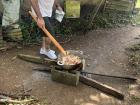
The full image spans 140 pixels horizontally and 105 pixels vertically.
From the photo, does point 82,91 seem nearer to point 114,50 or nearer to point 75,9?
point 114,50

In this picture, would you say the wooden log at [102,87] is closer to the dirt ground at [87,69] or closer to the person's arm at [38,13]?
the dirt ground at [87,69]

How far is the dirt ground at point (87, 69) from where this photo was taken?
17.4 ft

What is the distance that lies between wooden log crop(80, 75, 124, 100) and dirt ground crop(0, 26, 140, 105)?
76mm

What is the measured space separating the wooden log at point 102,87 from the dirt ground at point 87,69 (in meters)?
0.08

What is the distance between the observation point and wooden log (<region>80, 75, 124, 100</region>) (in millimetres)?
5313

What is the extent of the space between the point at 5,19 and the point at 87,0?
2.96 metres

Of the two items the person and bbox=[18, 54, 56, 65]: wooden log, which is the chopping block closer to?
bbox=[18, 54, 56, 65]: wooden log

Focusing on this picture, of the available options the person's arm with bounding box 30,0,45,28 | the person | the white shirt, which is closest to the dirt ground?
the person

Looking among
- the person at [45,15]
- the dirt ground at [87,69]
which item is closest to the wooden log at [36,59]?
the dirt ground at [87,69]

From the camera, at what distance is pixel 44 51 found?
6.78 meters

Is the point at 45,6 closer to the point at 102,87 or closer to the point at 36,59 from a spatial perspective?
the point at 36,59

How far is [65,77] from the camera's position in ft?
18.4

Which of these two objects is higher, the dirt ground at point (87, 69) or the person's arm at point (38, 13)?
the person's arm at point (38, 13)

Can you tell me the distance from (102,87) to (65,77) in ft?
2.31
